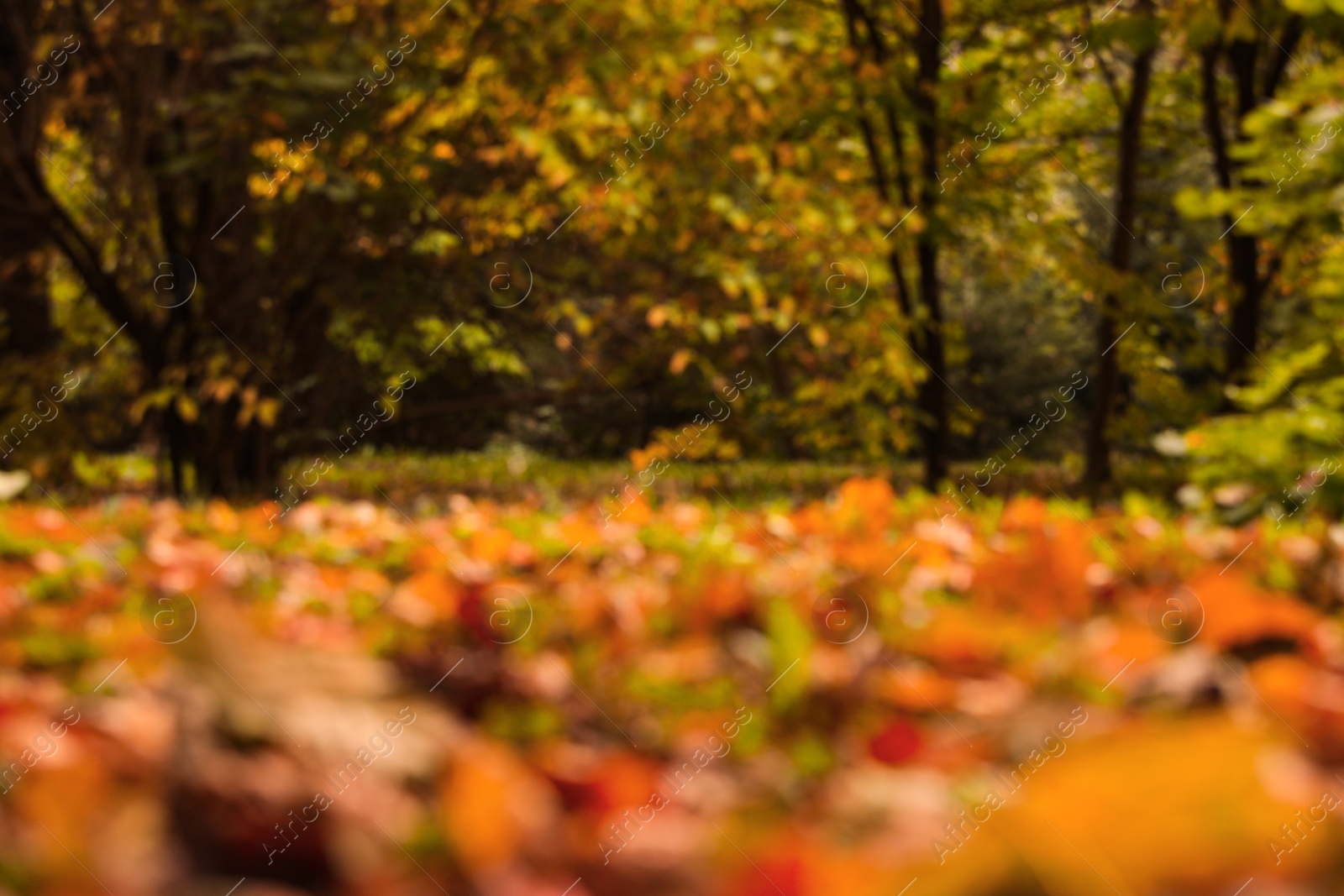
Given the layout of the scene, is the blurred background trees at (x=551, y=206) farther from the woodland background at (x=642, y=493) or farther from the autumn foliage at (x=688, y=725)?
the autumn foliage at (x=688, y=725)

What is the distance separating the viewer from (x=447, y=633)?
6.40ft

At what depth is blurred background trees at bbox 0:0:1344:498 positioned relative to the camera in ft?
17.6

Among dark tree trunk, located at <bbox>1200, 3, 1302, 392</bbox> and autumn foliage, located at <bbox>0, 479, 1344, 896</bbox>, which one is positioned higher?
autumn foliage, located at <bbox>0, 479, 1344, 896</bbox>

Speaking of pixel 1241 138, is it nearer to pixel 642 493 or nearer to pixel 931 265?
pixel 931 265

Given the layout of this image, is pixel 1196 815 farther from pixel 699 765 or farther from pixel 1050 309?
pixel 1050 309

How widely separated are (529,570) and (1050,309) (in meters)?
18.6

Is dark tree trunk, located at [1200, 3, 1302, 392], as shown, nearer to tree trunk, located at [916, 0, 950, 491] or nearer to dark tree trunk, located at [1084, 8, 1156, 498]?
dark tree trunk, located at [1084, 8, 1156, 498]

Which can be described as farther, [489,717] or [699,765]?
[489,717]

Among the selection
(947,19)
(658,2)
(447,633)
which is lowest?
(947,19)

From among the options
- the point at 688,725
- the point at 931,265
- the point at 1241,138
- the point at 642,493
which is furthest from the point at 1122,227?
the point at 688,725

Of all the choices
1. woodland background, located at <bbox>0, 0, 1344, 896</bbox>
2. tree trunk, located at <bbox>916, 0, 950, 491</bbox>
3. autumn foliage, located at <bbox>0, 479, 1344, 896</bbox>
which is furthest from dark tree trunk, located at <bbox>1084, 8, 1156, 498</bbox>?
autumn foliage, located at <bbox>0, 479, 1344, 896</bbox>

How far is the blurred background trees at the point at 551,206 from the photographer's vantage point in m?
5.36

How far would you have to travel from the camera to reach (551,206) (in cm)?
705

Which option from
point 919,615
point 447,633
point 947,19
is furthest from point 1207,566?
point 947,19
